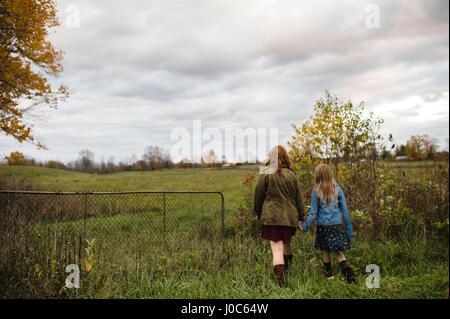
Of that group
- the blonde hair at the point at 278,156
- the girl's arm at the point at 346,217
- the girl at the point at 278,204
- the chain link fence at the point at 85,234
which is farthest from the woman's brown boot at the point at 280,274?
the chain link fence at the point at 85,234

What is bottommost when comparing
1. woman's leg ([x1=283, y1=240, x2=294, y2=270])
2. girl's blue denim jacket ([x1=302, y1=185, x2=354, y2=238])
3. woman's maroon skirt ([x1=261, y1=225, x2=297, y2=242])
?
woman's leg ([x1=283, y1=240, x2=294, y2=270])

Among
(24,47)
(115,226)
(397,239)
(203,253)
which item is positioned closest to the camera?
(203,253)

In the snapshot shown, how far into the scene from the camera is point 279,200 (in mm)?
4273

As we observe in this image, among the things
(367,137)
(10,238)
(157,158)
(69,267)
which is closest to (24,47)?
(10,238)

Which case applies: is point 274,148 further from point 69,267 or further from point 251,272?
point 69,267

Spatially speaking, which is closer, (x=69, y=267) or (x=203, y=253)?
(x=69, y=267)

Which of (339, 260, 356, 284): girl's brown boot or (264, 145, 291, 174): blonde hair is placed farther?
(264, 145, 291, 174): blonde hair

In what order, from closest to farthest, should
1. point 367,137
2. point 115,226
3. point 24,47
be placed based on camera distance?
1. point 367,137
2. point 115,226
3. point 24,47

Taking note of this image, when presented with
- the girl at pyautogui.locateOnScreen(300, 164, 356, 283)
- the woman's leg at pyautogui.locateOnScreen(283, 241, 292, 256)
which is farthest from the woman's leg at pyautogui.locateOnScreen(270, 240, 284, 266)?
the girl at pyautogui.locateOnScreen(300, 164, 356, 283)

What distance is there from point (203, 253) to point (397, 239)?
3809 millimetres

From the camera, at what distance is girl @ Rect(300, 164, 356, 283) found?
4.29 m

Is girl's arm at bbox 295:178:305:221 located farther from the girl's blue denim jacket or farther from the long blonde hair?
the long blonde hair

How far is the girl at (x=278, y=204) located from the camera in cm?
421
